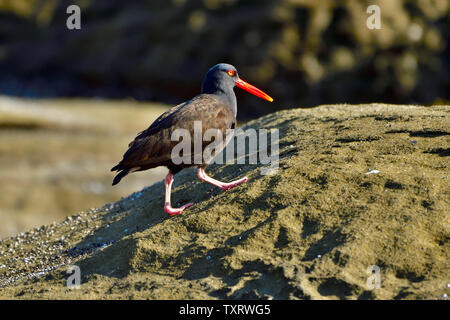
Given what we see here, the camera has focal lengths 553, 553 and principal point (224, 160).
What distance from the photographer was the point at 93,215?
830 centimetres

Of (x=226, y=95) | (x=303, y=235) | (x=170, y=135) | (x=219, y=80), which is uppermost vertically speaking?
(x=219, y=80)

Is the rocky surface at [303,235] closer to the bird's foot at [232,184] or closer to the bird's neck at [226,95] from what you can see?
the bird's foot at [232,184]

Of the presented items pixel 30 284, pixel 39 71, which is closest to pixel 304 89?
pixel 39 71

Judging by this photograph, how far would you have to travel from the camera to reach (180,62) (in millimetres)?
27422

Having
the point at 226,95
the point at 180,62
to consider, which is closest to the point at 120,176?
the point at 226,95

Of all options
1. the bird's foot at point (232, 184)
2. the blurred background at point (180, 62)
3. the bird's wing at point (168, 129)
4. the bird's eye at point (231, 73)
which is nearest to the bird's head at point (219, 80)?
the bird's eye at point (231, 73)

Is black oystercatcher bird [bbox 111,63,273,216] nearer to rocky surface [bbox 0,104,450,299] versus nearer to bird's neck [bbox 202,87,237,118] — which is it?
bird's neck [bbox 202,87,237,118]

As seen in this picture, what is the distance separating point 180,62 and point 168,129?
21467mm

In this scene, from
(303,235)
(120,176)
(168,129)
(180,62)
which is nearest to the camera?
(303,235)

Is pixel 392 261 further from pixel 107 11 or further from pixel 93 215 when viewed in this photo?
pixel 107 11

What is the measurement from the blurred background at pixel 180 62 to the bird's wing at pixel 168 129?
36.4 feet

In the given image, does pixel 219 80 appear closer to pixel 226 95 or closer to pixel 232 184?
pixel 226 95

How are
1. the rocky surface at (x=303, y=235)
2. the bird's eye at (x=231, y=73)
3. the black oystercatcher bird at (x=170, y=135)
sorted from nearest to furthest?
the rocky surface at (x=303, y=235) < the black oystercatcher bird at (x=170, y=135) < the bird's eye at (x=231, y=73)

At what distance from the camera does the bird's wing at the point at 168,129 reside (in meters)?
6.32
